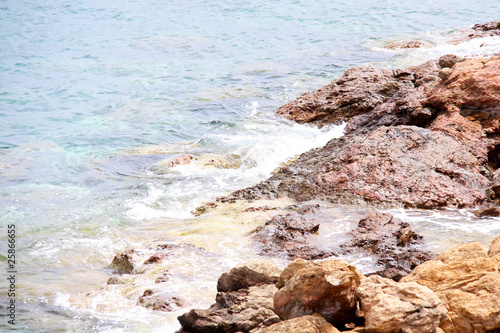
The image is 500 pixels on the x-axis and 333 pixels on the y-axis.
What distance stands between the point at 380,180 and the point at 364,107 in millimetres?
4266

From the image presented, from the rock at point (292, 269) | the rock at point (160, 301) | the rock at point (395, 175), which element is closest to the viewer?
the rock at point (292, 269)

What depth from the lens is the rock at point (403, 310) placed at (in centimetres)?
311

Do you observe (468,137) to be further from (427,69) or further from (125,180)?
(125,180)

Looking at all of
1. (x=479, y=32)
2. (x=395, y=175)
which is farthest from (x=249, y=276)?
(x=479, y=32)

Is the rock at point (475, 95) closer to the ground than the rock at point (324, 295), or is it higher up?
higher up

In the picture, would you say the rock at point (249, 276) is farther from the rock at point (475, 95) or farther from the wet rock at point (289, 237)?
the rock at point (475, 95)

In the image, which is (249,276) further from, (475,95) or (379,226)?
(475,95)

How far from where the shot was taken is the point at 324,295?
11.3ft

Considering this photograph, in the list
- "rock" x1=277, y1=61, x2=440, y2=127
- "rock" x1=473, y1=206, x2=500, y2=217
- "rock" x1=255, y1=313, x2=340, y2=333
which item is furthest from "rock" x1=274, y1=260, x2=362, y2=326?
"rock" x1=277, y1=61, x2=440, y2=127

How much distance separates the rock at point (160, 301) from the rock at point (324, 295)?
A: 4.49 feet

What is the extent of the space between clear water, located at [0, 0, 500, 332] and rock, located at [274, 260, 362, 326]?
134 cm

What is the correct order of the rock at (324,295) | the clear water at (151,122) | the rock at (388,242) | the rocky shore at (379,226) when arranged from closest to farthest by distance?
the rocky shore at (379,226)
the rock at (324,295)
the rock at (388,242)
the clear water at (151,122)

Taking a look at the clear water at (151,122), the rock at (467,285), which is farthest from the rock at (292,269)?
the clear water at (151,122)

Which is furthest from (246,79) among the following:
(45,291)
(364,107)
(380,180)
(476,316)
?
(476,316)
